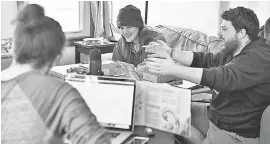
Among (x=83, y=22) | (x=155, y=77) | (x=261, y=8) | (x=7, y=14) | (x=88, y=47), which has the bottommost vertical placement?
(x=88, y=47)

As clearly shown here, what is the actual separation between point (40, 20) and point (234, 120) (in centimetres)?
132

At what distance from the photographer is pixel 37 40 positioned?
3.83 ft

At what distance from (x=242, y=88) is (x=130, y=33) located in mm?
1400

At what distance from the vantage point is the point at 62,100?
1.15 meters

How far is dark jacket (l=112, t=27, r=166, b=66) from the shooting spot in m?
3.16

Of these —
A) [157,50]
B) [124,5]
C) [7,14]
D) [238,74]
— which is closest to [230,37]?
[238,74]

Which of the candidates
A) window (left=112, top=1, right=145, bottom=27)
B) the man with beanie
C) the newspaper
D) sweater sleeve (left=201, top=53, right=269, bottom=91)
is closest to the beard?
sweater sleeve (left=201, top=53, right=269, bottom=91)

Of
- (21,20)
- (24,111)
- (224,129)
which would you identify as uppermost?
(21,20)

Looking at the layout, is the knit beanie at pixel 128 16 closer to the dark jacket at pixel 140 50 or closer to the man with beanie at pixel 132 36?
the man with beanie at pixel 132 36

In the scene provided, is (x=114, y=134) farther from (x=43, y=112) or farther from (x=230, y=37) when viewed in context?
(x=230, y=37)

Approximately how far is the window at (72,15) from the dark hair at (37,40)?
10.9ft

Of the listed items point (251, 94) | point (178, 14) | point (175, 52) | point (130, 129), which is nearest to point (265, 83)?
point (251, 94)

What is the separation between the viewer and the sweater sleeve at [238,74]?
186cm

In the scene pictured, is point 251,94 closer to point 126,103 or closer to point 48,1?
point 126,103
